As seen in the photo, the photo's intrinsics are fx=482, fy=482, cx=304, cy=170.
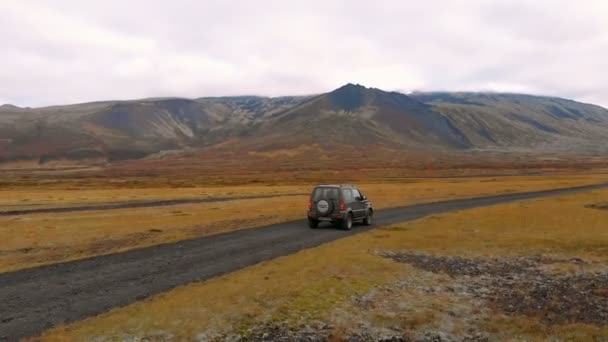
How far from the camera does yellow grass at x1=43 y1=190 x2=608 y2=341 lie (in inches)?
477

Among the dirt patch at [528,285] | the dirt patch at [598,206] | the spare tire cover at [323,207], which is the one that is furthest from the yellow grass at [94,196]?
the dirt patch at [528,285]

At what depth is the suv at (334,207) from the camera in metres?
31.7

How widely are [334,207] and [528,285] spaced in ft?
53.0

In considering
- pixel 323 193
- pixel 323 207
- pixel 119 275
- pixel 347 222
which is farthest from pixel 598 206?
pixel 119 275

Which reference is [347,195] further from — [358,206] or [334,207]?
[334,207]

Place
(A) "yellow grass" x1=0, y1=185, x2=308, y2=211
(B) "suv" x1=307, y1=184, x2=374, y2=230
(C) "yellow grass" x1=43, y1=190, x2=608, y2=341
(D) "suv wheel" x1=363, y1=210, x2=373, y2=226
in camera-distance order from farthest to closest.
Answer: (A) "yellow grass" x1=0, y1=185, x2=308, y2=211, (D) "suv wheel" x1=363, y1=210, x2=373, y2=226, (B) "suv" x1=307, y1=184, x2=374, y2=230, (C) "yellow grass" x1=43, y1=190, x2=608, y2=341

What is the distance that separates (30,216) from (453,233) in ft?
119

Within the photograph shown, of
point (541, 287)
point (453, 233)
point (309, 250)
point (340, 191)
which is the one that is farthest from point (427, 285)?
point (340, 191)

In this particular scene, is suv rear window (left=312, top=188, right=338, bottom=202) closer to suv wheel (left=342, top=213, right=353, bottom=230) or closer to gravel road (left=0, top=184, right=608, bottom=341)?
suv wheel (left=342, top=213, right=353, bottom=230)

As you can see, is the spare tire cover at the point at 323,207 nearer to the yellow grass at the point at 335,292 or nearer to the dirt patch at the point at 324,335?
the yellow grass at the point at 335,292

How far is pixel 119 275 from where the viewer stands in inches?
716

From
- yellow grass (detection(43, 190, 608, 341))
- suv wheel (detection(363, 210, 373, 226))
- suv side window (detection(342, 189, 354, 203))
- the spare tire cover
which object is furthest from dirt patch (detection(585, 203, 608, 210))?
the spare tire cover

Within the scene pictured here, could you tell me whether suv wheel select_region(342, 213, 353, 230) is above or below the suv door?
below

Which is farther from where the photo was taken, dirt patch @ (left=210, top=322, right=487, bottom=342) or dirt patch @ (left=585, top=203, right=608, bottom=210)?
dirt patch @ (left=585, top=203, right=608, bottom=210)
